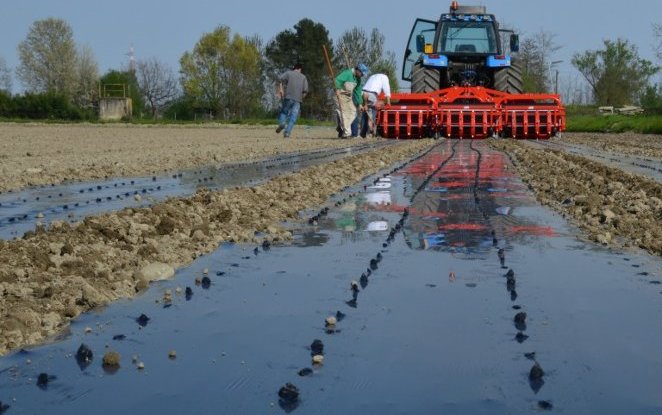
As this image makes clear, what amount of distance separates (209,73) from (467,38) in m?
53.0

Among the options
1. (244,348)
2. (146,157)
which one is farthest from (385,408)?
(146,157)

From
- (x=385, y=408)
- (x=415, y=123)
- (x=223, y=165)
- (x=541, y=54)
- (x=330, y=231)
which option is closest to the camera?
(x=385, y=408)

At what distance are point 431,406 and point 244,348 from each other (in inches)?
35.3

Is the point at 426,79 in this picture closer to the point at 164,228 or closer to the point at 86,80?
the point at 164,228

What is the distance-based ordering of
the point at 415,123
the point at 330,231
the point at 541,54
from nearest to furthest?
the point at 330,231 < the point at 415,123 < the point at 541,54

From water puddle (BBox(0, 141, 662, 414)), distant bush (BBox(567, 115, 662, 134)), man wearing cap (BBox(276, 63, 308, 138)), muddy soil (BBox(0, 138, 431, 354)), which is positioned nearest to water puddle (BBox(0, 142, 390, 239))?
muddy soil (BBox(0, 138, 431, 354))

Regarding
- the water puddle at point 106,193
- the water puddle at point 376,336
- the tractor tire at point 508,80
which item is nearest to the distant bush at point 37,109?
the tractor tire at point 508,80

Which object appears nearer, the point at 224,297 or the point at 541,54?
the point at 224,297

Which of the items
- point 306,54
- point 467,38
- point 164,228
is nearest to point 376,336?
point 164,228

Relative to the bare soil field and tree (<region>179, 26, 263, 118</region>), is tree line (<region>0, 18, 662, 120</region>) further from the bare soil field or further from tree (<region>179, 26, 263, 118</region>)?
the bare soil field

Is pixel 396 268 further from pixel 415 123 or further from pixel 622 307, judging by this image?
pixel 415 123

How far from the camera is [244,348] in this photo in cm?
340

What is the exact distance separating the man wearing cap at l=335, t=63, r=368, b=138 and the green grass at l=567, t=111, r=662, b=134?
11.9m

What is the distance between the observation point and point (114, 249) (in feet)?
16.9
